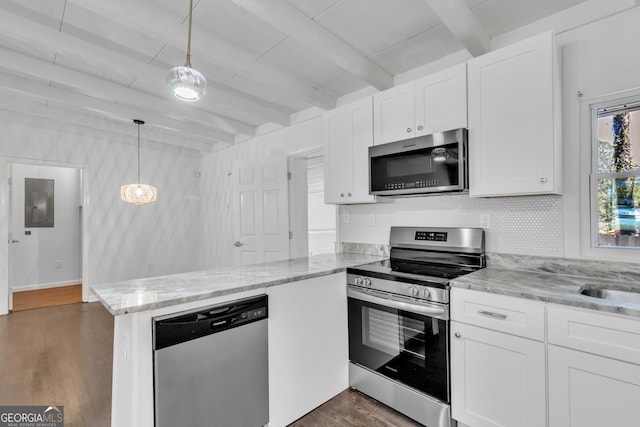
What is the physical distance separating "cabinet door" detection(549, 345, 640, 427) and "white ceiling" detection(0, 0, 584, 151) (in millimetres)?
1867

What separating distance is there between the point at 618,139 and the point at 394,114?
136cm

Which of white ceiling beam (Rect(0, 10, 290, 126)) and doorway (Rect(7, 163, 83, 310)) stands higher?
white ceiling beam (Rect(0, 10, 290, 126))

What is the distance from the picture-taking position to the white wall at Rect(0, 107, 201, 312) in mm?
4152

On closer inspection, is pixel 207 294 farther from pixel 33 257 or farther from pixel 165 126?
pixel 33 257

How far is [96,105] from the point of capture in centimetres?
343

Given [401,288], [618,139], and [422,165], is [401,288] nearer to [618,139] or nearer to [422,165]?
[422,165]

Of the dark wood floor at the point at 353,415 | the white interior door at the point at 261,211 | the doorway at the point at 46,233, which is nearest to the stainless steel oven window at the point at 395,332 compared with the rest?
the dark wood floor at the point at 353,415

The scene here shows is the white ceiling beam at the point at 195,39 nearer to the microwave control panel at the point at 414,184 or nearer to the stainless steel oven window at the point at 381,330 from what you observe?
the microwave control panel at the point at 414,184

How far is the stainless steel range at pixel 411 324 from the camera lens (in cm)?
177

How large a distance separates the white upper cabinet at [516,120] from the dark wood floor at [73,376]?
1594 millimetres

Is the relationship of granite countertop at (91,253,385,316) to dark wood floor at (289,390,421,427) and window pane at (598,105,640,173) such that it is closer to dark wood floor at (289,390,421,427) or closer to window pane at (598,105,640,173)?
dark wood floor at (289,390,421,427)

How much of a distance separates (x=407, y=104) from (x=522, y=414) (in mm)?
1979

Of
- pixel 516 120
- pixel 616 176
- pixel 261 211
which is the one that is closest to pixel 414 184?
pixel 516 120

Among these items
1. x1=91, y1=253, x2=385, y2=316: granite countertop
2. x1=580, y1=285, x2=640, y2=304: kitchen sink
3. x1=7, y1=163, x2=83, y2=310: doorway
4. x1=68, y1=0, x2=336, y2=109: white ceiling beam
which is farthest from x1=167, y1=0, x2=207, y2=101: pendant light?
x1=7, y1=163, x2=83, y2=310: doorway
